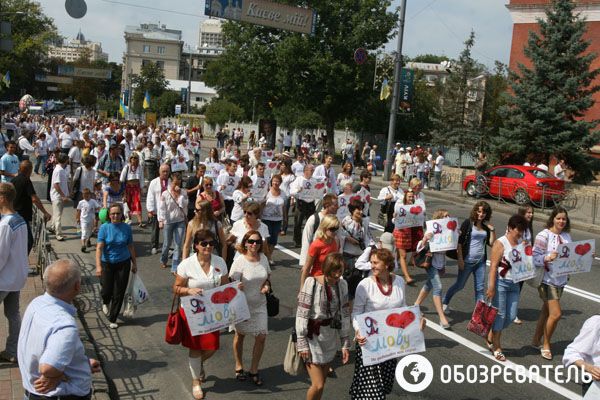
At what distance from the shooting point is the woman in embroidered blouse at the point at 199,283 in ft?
20.2

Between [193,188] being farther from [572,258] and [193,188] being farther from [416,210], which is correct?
[572,258]

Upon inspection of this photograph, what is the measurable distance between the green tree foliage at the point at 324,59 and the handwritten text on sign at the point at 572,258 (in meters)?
32.1

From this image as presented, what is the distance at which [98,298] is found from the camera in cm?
920

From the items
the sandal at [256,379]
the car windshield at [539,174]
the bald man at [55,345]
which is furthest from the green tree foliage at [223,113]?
the bald man at [55,345]

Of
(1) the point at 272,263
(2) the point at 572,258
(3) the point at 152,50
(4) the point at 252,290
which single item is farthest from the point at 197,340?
(3) the point at 152,50

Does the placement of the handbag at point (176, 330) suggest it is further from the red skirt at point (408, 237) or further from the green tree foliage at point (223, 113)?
the green tree foliage at point (223, 113)

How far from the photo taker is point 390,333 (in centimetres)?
547

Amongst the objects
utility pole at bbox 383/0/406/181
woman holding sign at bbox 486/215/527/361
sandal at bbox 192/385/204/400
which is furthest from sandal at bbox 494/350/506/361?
utility pole at bbox 383/0/406/181

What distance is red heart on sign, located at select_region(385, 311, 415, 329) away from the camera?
5477 millimetres

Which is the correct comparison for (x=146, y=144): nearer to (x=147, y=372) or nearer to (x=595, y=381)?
(x=147, y=372)

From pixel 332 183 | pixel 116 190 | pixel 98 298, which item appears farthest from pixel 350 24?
pixel 98 298

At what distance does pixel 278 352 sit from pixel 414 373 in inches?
61.8

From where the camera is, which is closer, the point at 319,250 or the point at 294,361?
the point at 294,361

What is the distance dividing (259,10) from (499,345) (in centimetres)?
1678
